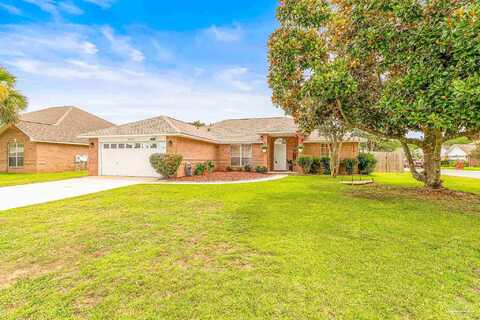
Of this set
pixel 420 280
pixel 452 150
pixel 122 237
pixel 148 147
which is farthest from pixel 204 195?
pixel 452 150

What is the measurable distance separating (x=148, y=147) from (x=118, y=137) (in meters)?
2.37

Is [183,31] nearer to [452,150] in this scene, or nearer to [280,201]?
[280,201]

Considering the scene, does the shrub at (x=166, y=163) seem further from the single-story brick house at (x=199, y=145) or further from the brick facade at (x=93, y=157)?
the brick facade at (x=93, y=157)

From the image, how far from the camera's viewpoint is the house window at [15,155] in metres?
20.0

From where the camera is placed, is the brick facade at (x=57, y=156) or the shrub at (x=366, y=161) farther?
the brick facade at (x=57, y=156)

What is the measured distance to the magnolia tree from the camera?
548 centimetres

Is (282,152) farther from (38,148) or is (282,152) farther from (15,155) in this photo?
(15,155)

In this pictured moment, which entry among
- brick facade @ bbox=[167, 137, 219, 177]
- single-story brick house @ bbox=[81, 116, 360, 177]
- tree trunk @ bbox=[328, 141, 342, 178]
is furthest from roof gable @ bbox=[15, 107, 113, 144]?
tree trunk @ bbox=[328, 141, 342, 178]

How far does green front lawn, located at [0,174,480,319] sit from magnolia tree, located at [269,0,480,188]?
3018mm

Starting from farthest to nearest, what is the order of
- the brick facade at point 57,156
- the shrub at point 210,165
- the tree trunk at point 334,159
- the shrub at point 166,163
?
the brick facade at point 57,156, the shrub at point 210,165, the tree trunk at point 334,159, the shrub at point 166,163

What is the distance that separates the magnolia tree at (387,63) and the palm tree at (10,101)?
18021 mm

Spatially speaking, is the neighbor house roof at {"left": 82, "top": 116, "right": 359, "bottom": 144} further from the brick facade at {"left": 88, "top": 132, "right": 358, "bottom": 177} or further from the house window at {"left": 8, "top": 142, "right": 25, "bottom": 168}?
the house window at {"left": 8, "top": 142, "right": 25, "bottom": 168}

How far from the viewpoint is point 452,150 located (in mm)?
57156

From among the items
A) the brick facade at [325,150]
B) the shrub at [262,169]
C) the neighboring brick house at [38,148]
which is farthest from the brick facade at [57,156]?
the brick facade at [325,150]
